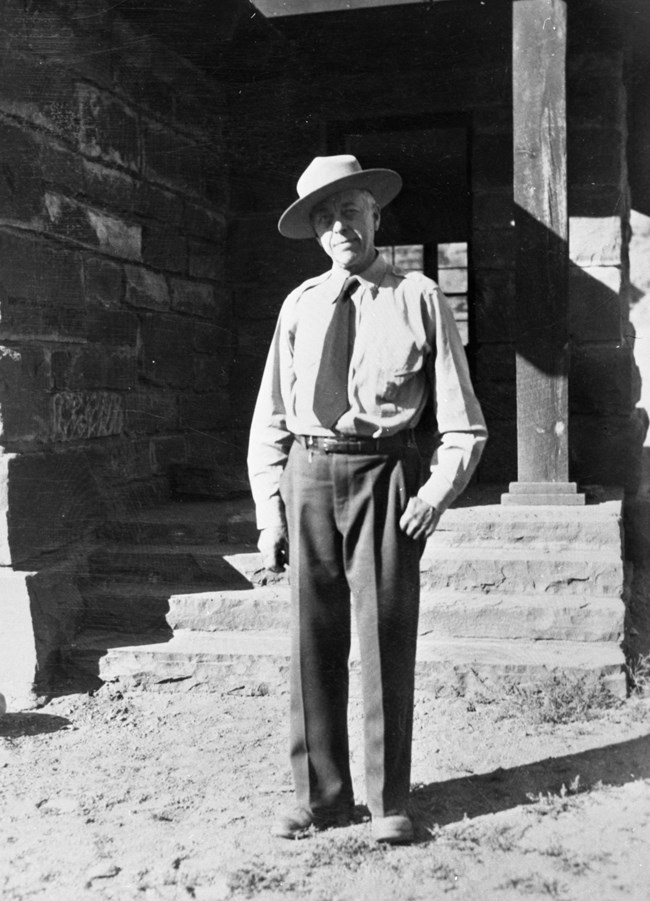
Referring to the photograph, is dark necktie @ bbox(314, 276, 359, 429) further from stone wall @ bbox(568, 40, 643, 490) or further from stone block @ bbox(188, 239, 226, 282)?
Answer: stone block @ bbox(188, 239, 226, 282)

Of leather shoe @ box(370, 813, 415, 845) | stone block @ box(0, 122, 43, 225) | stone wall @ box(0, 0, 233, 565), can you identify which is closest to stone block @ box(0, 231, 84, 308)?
stone wall @ box(0, 0, 233, 565)

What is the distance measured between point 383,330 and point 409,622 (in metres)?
0.93

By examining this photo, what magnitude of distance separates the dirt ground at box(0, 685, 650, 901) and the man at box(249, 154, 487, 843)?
0.23 metres

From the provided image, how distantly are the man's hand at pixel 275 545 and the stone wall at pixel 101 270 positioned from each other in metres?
1.95

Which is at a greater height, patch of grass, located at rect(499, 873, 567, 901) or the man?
the man

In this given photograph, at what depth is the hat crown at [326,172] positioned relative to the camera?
330 cm

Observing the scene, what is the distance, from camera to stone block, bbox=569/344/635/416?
6.55m

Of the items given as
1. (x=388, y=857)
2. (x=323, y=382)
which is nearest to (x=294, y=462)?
(x=323, y=382)

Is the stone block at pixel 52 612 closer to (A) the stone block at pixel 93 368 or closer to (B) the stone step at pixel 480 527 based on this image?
(B) the stone step at pixel 480 527

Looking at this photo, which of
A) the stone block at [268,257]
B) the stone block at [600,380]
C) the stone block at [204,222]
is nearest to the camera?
the stone block at [600,380]

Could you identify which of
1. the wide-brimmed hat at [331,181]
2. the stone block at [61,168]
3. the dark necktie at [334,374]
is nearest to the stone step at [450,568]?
the stone block at [61,168]

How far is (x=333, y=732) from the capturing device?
349 centimetres

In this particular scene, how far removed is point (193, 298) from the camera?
6965mm

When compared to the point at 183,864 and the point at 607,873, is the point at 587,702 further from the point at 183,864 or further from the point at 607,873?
the point at 183,864
